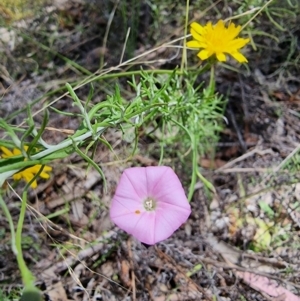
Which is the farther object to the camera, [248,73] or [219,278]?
[248,73]

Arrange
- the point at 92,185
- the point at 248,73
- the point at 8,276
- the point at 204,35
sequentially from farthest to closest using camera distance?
the point at 248,73 < the point at 92,185 < the point at 8,276 < the point at 204,35

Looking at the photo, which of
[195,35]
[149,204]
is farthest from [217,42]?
[149,204]

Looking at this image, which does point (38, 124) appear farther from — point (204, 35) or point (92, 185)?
point (204, 35)

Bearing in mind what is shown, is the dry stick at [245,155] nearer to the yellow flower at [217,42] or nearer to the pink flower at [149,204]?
the yellow flower at [217,42]

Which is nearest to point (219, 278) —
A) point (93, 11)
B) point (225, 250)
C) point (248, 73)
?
point (225, 250)

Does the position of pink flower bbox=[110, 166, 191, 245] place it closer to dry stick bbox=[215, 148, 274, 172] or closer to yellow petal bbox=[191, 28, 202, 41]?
yellow petal bbox=[191, 28, 202, 41]

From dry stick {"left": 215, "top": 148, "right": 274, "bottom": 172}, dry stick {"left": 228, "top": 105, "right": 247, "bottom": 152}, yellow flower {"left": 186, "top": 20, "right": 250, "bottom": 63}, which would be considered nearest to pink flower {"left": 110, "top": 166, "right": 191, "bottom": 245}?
yellow flower {"left": 186, "top": 20, "right": 250, "bottom": 63}
